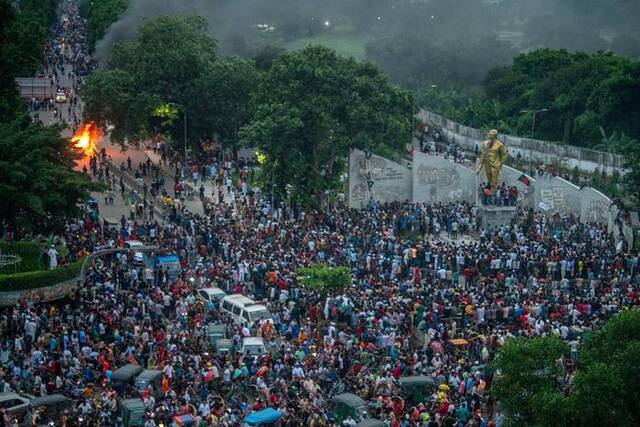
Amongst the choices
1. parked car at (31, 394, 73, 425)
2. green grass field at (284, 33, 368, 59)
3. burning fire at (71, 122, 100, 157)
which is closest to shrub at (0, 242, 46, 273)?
parked car at (31, 394, 73, 425)

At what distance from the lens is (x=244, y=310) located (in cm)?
4431

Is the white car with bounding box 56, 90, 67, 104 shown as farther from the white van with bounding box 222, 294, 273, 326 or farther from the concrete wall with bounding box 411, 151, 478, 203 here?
the white van with bounding box 222, 294, 273, 326

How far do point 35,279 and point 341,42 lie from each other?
3138 inches

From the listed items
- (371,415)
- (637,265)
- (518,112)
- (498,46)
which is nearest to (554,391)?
(371,415)

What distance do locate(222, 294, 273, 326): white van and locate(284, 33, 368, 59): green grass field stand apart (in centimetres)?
7114

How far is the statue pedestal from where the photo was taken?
60438mm

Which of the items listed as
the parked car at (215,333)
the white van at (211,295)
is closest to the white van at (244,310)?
the white van at (211,295)

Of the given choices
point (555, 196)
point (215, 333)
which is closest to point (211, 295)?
point (215, 333)

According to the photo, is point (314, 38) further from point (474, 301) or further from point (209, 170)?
point (474, 301)

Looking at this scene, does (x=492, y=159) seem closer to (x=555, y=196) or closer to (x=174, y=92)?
(x=555, y=196)

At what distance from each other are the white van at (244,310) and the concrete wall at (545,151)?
96.9 feet

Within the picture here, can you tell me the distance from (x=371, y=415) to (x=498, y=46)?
3211 inches

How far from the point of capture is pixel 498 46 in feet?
377

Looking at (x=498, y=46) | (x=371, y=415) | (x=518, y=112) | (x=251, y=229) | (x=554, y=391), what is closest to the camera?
(x=554, y=391)
